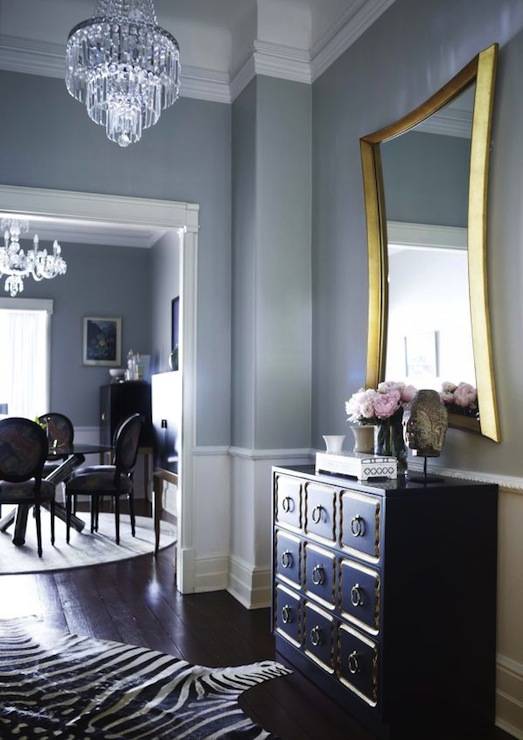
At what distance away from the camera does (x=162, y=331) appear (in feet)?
25.7

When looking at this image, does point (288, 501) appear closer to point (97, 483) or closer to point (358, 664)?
point (358, 664)

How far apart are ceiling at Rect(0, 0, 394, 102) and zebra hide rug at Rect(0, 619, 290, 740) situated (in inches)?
125

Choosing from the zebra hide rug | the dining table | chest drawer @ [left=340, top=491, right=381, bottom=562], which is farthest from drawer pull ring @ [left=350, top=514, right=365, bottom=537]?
the dining table

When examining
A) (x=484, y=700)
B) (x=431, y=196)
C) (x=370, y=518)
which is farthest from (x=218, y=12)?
(x=484, y=700)

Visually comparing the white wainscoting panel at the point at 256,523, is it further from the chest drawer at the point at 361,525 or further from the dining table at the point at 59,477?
the dining table at the point at 59,477

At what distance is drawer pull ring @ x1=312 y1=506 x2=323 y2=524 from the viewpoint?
2846 mm

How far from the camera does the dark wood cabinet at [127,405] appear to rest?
24.5 ft

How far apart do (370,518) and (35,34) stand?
10.9 feet

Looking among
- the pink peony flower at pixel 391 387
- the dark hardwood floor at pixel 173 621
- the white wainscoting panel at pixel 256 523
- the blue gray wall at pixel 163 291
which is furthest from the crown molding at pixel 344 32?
the blue gray wall at pixel 163 291

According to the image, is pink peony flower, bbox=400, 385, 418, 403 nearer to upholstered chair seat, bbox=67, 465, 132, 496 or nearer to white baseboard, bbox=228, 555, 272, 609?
white baseboard, bbox=228, 555, 272, 609

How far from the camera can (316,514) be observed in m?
2.87

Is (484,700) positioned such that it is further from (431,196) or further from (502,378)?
(431,196)

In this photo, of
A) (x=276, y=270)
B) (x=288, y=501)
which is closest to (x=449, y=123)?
(x=276, y=270)

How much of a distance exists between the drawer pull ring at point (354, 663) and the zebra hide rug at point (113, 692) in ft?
1.25
